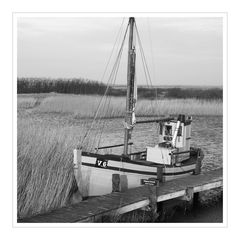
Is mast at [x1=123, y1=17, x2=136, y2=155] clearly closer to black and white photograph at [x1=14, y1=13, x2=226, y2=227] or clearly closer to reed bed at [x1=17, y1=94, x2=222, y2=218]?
black and white photograph at [x1=14, y1=13, x2=226, y2=227]

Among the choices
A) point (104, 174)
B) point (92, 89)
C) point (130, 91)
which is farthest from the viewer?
point (92, 89)

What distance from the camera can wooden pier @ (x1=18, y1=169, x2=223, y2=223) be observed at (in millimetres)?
8633

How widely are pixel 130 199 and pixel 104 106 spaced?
3810 mm

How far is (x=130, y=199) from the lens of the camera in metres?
9.66

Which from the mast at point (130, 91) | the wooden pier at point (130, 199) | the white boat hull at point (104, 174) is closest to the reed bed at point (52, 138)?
the white boat hull at point (104, 174)

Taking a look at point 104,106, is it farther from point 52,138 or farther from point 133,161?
point 133,161

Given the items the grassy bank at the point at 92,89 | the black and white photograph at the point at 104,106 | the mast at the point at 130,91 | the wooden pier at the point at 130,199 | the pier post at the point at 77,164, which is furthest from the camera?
the mast at the point at 130,91

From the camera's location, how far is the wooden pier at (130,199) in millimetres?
8633

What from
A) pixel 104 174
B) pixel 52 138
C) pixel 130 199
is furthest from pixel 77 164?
pixel 130 199

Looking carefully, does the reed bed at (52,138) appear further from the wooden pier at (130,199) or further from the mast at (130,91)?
the mast at (130,91)

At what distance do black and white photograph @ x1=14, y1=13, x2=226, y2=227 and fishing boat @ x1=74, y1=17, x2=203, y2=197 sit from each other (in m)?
0.02

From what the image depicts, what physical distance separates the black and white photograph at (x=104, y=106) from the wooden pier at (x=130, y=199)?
2 centimetres
